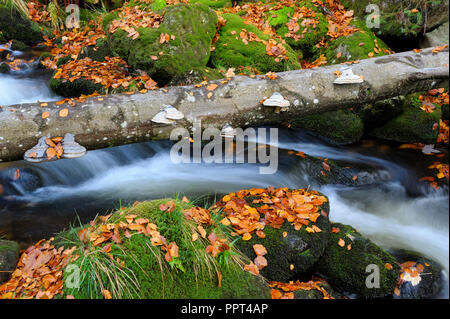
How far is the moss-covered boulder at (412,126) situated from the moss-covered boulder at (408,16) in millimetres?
1762

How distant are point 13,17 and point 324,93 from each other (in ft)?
28.1

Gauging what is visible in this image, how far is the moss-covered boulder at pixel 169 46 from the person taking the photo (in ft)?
19.3

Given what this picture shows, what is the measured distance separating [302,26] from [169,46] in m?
4.00

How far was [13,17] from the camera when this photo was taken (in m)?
8.46

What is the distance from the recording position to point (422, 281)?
Result: 3.84 metres

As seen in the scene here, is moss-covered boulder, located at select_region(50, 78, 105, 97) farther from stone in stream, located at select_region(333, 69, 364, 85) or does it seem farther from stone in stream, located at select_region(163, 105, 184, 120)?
stone in stream, located at select_region(333, 69, 364, 85)

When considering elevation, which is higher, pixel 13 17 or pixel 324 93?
pixel 13 17

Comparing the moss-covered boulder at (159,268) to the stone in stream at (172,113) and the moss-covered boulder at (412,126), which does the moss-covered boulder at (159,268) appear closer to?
the stone in stream at (172,113)

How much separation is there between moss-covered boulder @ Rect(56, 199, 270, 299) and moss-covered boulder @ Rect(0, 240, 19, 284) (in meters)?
0.92

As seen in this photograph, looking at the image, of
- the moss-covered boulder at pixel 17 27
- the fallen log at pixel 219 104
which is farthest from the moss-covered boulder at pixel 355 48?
the moss-covered boulder at pixel 17 27

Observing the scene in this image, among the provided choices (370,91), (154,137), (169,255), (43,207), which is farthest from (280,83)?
(43,207)

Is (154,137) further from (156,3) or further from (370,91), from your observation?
(156,3)

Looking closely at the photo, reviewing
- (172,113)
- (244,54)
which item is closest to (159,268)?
(172,113)
